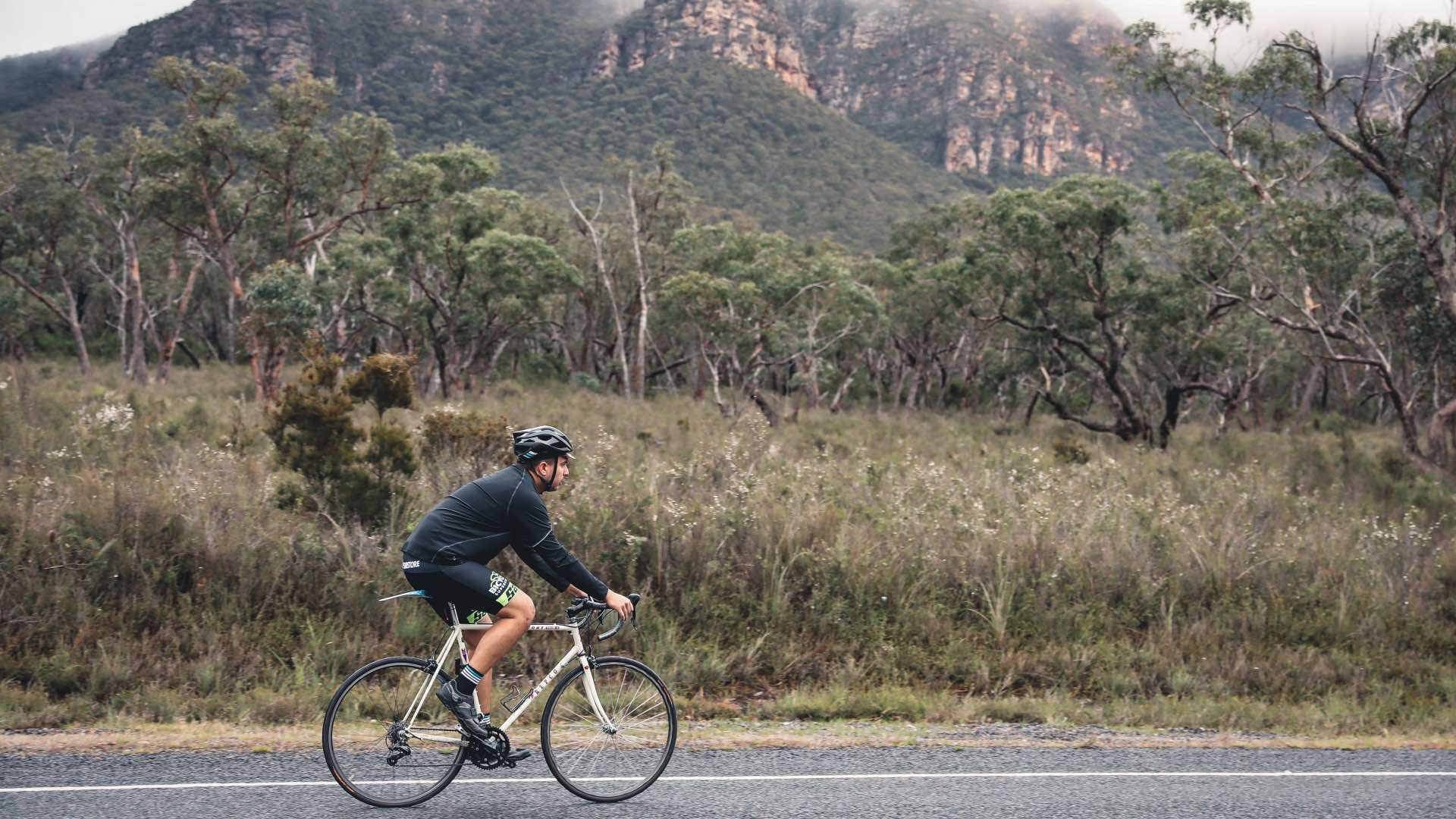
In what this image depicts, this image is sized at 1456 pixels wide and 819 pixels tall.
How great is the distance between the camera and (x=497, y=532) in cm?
498

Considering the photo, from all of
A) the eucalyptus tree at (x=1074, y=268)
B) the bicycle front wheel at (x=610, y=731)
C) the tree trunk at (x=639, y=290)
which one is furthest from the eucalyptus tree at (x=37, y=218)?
the bicycle front wheel at (x=610, y=731)

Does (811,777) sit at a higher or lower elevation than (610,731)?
lower

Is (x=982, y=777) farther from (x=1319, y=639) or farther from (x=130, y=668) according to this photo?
(x=130, y=668)

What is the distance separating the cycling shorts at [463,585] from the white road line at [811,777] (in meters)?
0.96

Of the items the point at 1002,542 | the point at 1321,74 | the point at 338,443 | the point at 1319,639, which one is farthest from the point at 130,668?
the point at 1321,74

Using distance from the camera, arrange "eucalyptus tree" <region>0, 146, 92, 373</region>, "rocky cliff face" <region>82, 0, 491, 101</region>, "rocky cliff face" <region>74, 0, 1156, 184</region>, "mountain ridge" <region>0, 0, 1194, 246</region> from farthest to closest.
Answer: "rocky cliff face" <region>74, 0, 1156, 184</region>, "rocky cliff face" <region>82, 0, 491, 101</region>, "mountain ridge" <region>0, 0, 1194, 246</region>, "eucalyptus tree" <region>0, 146, 92, 373</region>

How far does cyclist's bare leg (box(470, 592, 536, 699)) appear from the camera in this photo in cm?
494

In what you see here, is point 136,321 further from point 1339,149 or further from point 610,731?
point 1339,149

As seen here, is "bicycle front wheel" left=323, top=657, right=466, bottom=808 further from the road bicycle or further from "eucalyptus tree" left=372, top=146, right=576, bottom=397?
"eucalyptus tree" left=372, top=146, right=576, bottom=397

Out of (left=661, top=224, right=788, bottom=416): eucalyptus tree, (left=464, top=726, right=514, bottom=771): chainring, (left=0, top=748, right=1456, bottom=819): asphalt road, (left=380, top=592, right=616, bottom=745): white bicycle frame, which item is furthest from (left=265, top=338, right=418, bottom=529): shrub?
(left=661, top=224, right=788, bottom=416): eucalyptus tree

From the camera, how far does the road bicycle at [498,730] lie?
4934mm

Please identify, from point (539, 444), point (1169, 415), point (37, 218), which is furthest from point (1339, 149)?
point (37, 218)

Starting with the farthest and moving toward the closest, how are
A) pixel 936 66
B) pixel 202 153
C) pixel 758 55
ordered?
pixel 936 66, pixel 758 55, pixel 202 153

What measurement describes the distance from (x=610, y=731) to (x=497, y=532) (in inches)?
50.0
